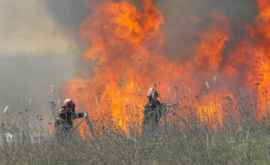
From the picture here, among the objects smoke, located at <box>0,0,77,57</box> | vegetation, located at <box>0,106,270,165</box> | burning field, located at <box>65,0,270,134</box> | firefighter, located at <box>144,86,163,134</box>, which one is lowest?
vegetation, located at <box>0,106,270,165</box>

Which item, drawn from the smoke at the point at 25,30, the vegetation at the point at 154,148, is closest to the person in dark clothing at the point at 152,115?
the vegetation at the point at 154,148

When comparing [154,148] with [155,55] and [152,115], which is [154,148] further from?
[155,55]

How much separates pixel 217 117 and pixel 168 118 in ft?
2.33

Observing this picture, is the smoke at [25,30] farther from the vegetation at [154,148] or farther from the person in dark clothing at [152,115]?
the vegetation at [154,148]

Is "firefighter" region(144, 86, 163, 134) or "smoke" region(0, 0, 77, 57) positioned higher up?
"smoke" region(0, 0, 77, 57)

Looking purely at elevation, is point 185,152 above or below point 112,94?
below

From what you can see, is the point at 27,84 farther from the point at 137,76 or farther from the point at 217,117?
the point at 217,117

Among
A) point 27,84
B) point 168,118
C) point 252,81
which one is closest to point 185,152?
point 168,118

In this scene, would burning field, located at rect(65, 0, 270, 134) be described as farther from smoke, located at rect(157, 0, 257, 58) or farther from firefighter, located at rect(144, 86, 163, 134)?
firefighter, located at rect(144, 86, 163, 134)

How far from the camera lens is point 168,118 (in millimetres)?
7582

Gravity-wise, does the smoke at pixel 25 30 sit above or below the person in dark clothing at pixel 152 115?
above

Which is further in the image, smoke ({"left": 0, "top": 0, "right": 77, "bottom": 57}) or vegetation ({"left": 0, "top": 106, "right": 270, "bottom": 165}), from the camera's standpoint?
smoke ({"left": 0, "top": 0, "right": 77, "bottom": 57})

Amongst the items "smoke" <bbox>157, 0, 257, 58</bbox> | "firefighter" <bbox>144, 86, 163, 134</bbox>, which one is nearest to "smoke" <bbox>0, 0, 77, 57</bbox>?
"smoke" <bbox>157, 0, 257, 58</bbox>

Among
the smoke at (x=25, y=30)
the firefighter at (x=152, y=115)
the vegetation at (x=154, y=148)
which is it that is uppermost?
the smoke at (x=25, y=30)
